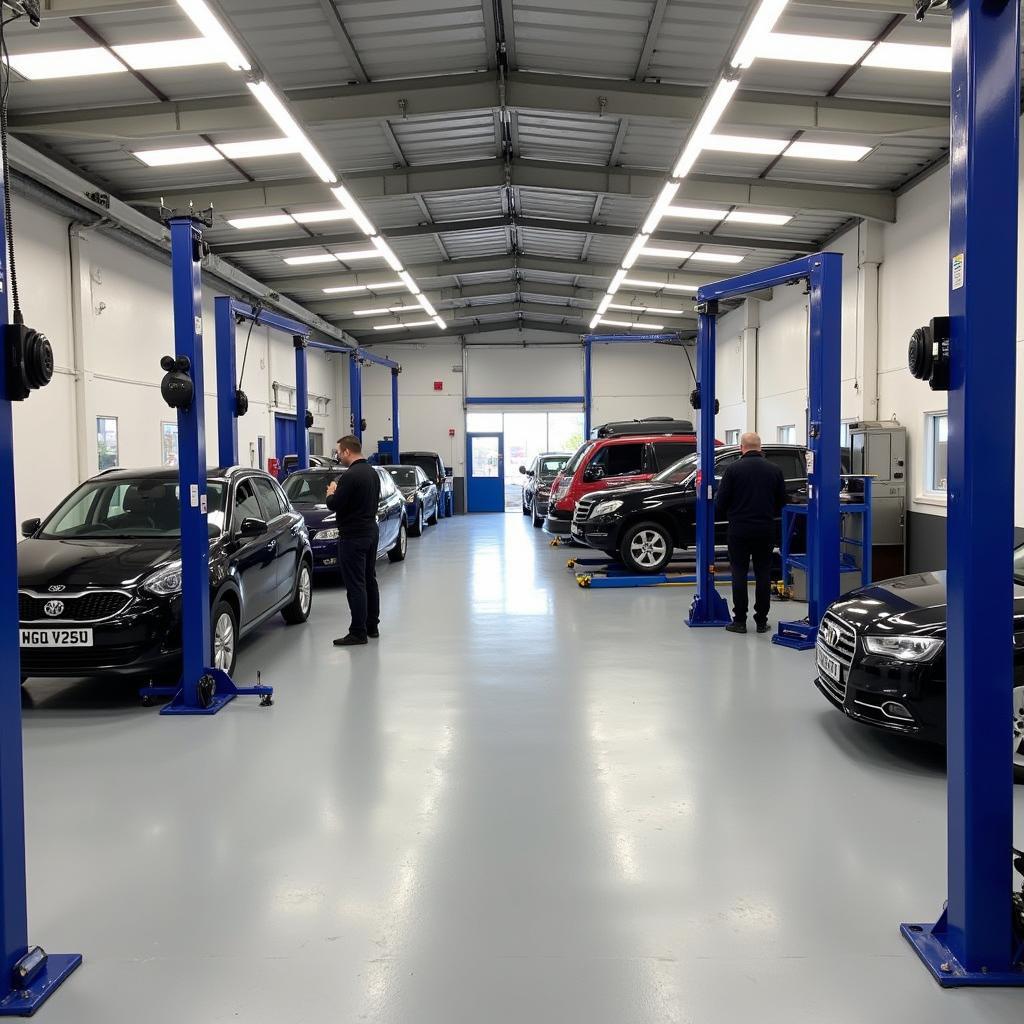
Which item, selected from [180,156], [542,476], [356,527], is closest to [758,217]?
[542,476]

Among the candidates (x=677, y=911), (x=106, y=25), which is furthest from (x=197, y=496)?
(x=106, y=25)

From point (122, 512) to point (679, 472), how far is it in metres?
6.75

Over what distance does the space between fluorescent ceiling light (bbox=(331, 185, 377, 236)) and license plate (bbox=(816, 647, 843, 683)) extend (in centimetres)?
814

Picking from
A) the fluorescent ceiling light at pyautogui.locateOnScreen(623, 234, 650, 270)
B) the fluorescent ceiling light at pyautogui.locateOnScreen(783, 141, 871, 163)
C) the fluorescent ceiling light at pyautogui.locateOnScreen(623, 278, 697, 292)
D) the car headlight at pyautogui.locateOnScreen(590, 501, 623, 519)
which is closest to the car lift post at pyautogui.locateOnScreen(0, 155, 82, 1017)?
the car headlight at pyautogui.locateOnScreen(590, 501, 623, 519)

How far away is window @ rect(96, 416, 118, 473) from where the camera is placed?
37.9 ft

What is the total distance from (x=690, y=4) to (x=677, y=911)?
7414mm

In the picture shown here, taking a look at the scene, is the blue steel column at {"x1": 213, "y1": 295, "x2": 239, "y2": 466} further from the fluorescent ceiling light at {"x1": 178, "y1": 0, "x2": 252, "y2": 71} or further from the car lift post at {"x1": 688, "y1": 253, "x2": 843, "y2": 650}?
the car lift post at {"x1": 688, "y1": 253, "x2": 843, "y2": 650}

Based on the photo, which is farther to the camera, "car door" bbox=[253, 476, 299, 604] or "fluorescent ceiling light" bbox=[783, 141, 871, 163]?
"fluorescent ceiling light" bbox=[783, 141, 871, 163]

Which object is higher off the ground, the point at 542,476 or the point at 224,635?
the point at 542,476

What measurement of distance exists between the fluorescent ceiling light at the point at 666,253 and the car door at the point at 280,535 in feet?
32.8

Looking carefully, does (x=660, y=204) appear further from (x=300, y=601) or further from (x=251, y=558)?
(x=251, y=558)

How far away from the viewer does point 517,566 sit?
489 inches

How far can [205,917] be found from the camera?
2.94m

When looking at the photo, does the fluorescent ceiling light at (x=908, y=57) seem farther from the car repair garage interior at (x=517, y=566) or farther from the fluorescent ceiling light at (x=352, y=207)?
the fluorescent ceiling light at (x=352, y=207)
